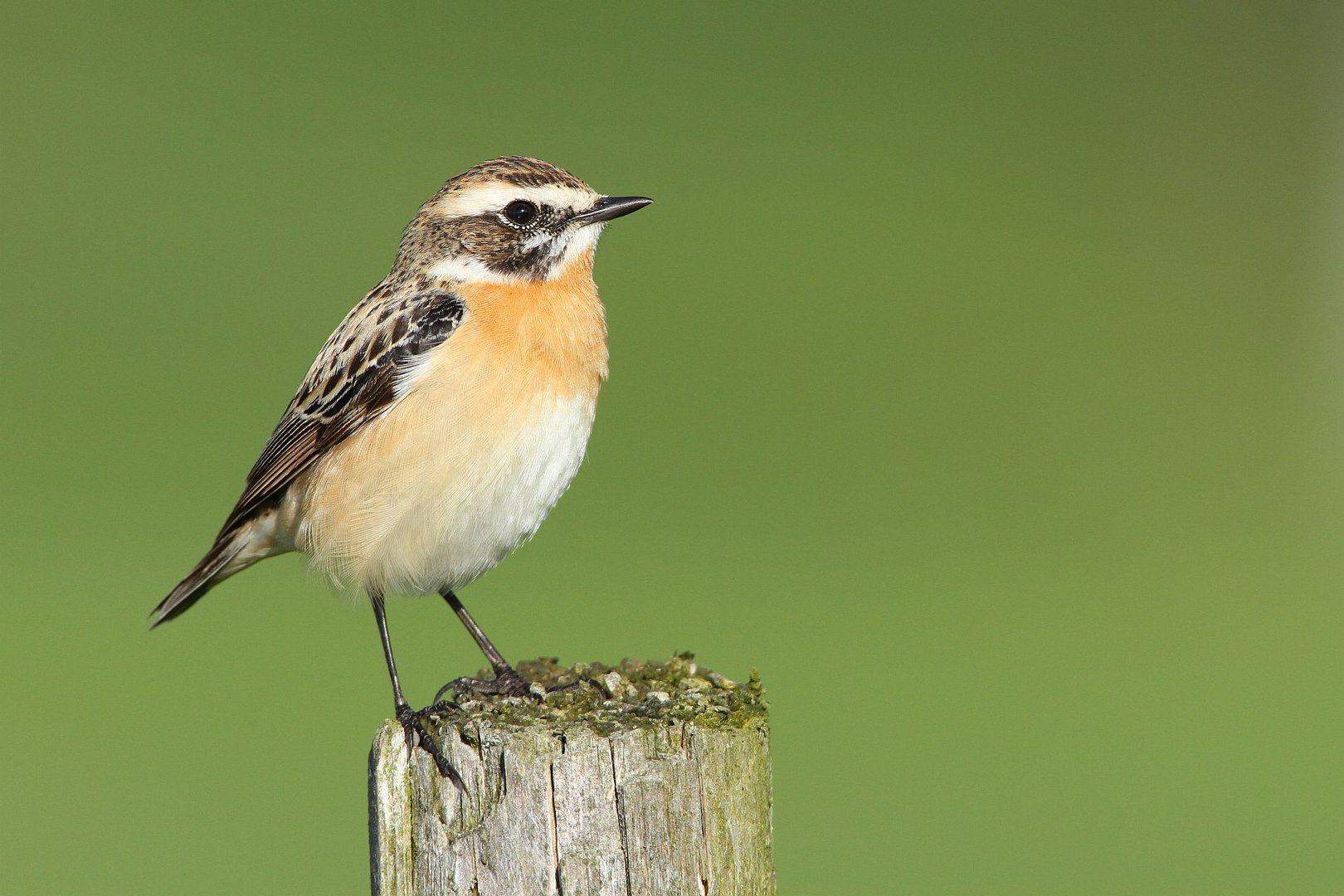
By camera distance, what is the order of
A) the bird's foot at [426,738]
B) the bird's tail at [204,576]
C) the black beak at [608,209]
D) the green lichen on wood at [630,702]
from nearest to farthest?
the bird's foot at [426,738] < the green lichen on wood at [630,702] < the black beak at [608,209] < the bird's tail at [204,576]

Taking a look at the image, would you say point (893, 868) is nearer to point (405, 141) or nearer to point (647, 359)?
point (647, 359)

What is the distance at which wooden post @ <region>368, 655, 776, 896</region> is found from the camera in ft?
13.0

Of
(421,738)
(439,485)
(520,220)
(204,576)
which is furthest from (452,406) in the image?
(421,738)

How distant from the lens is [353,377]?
6.04 metres

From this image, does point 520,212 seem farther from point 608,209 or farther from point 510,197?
point 608,209

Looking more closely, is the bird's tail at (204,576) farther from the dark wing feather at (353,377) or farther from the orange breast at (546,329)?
the orange breast at (546,329)

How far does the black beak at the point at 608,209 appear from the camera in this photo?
613 cm

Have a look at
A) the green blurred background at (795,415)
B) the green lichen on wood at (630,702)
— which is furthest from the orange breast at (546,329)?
the green blurred background at (795,415)

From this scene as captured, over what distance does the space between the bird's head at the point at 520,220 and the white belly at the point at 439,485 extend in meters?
0.62

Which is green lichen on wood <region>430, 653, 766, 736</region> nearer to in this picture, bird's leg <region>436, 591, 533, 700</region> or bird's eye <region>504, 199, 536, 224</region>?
bird's leg <region>436, 591, 533, 700</region>

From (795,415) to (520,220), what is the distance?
13.5m

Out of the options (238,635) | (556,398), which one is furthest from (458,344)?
(238,635)

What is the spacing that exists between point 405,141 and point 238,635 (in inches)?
438

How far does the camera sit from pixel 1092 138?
87.8 feet
